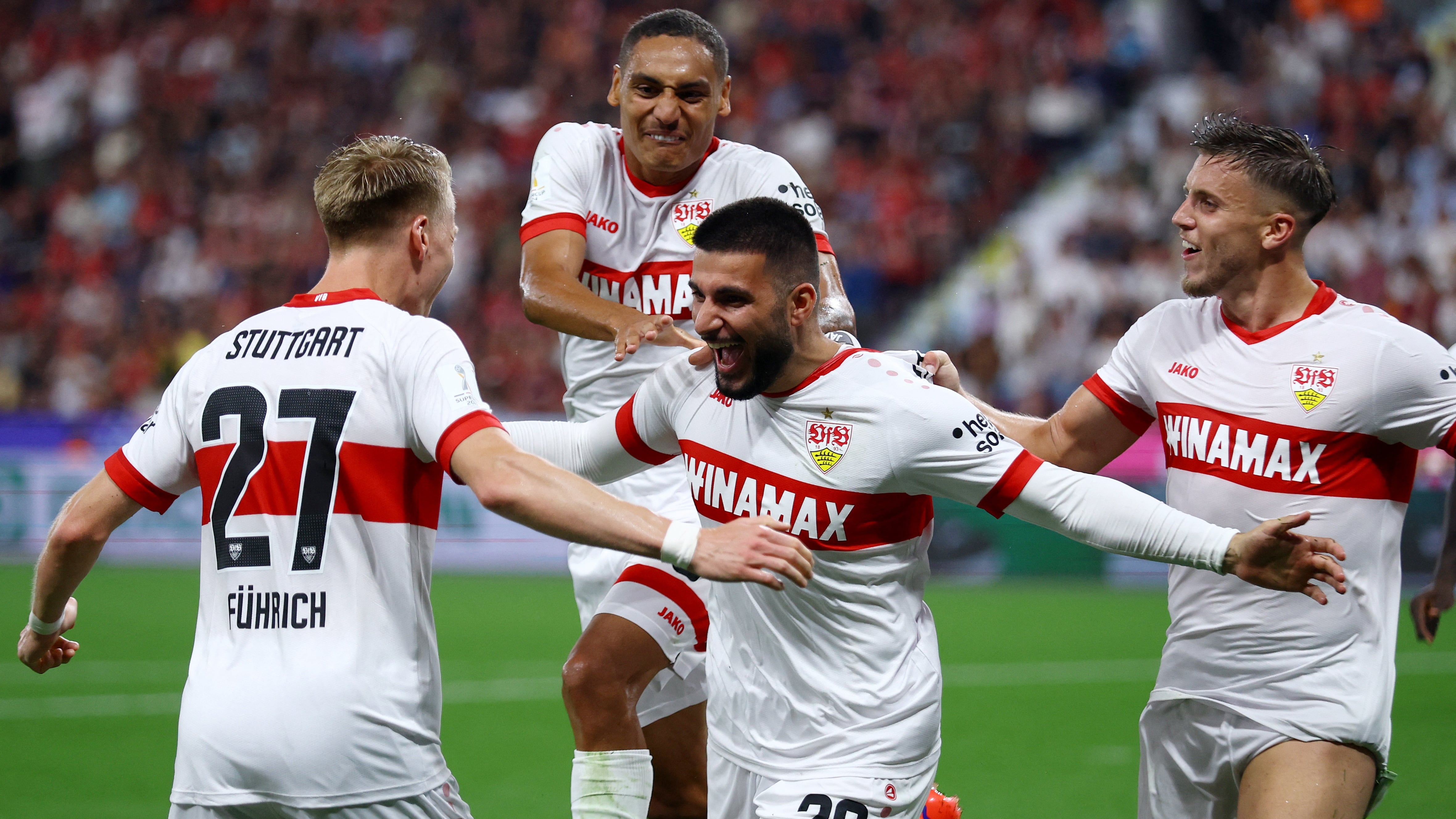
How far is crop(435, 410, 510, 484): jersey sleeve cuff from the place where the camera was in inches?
136

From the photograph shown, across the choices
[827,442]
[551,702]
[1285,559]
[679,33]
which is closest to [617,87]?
[679,33]

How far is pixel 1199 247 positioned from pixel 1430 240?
13430 mm

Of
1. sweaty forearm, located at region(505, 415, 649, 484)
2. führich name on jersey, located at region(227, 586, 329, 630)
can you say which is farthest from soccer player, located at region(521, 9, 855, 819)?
führich name on jersey, located at region(227, 586, 329, 630)

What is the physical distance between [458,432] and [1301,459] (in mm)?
→ 2514

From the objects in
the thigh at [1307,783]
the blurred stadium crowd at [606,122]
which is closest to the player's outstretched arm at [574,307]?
the thigh at [1307,783]

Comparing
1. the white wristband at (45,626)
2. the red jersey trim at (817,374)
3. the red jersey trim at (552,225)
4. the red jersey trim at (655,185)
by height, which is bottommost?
the white wristband at (45,626)

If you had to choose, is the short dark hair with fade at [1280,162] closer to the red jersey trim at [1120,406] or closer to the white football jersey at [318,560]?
the red jersey trim at [1120,406]

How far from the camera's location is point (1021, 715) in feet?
31.8

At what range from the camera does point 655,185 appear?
5648mm

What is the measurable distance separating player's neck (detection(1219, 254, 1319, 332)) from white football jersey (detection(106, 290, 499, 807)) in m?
2.45

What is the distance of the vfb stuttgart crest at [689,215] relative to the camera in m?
5.59

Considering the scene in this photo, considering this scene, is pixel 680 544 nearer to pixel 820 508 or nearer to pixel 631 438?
pixel 820 508

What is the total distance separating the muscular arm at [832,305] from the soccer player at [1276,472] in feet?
1.16

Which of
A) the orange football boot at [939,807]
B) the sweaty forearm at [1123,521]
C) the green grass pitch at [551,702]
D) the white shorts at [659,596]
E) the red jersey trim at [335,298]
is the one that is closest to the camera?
the red jersey trim at [335,298]
